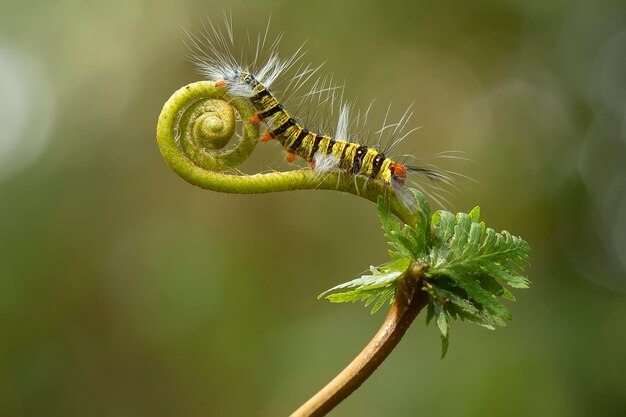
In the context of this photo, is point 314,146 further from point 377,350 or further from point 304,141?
point 377,350

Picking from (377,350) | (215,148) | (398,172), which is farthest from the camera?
(398,172)

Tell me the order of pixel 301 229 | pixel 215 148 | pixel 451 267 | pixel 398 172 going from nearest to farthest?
pixel 451 267, pixel 215 148, pixel 398 172, pixel 301 229

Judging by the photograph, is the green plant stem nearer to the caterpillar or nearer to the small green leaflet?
the small green leaflet

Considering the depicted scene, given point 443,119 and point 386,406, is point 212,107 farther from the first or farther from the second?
point 443,119

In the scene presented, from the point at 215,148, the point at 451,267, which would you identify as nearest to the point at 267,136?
the point at 215,148

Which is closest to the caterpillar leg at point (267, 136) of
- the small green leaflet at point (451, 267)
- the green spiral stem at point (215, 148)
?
the green spiral stem at point (215, 148)

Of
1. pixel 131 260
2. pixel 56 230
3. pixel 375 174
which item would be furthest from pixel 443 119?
pixel 375 174

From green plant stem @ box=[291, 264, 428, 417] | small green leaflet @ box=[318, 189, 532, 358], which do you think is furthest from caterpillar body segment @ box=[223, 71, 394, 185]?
green plant stem @ box=[291, 264, 428, 417]
